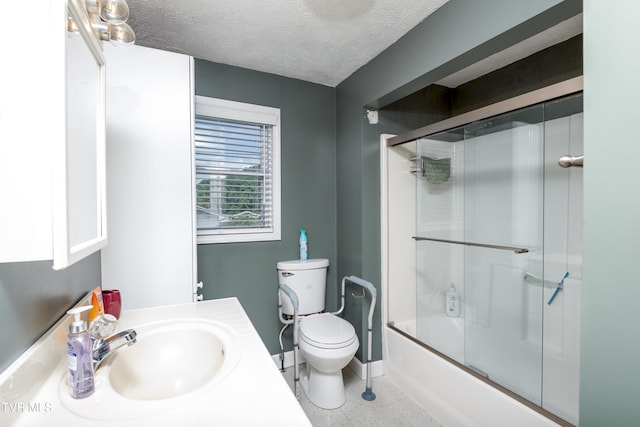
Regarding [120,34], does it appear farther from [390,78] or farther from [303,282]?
[303,282]

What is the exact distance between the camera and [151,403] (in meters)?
0.66

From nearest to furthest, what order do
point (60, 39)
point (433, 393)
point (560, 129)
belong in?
point (60, 39), point (560, 129), point (433, 393)

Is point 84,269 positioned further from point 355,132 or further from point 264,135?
point 355,132

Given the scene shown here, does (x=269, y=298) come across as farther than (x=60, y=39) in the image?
Yes

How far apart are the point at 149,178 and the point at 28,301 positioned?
0.83 metres

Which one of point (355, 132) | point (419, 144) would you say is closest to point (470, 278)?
point (419, 144)

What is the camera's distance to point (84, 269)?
1186 millimetres

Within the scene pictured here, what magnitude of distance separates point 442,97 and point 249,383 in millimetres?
2746

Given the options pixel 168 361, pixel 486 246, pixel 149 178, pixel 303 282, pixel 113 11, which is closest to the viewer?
pixel 113 11

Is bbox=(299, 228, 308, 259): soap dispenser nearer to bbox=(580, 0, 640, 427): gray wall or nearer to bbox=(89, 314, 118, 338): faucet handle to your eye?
bbox=(89, 314, 118, 338): faucet handle

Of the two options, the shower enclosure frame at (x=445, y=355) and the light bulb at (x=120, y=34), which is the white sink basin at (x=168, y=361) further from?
the shower enclosure frame at (x=445, y=355)

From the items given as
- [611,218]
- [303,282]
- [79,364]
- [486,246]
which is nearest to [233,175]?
[303,282]

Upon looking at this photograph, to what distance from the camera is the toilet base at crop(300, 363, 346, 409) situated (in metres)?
1.91

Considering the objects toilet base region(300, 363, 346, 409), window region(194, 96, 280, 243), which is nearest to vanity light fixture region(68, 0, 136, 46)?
window region(194, 96, 280, 243)
